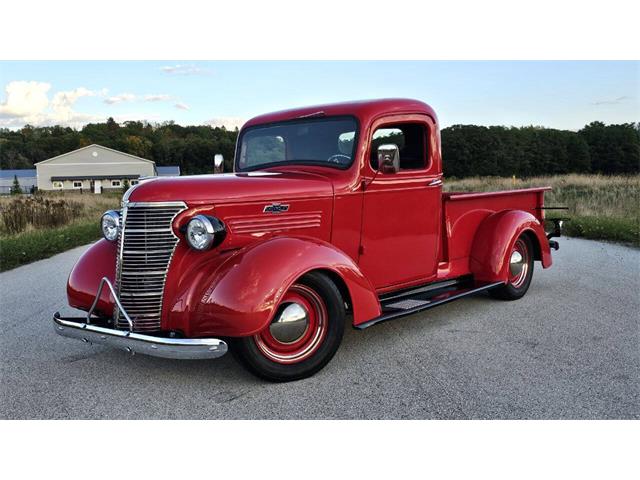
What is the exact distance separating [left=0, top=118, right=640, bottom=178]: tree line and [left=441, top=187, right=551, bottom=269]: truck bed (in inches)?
790

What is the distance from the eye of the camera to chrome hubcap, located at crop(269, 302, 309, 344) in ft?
13.5

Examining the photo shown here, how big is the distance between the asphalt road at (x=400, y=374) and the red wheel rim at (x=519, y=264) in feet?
1.62

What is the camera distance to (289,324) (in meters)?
4.14

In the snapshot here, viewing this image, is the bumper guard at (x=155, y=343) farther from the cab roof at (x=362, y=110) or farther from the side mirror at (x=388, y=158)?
the cab roof at (x=362, y=110)

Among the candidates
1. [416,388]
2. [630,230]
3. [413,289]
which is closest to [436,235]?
[413,289]

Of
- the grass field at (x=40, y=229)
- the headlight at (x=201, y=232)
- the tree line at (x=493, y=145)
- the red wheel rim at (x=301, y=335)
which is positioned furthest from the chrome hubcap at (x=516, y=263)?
the tree line at (x=493, y=145)

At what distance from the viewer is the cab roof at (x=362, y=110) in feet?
17.0

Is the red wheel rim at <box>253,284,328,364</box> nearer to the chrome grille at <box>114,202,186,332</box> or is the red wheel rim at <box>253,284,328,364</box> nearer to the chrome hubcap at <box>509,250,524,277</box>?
the chrome grille at <box>114,202,186,332</box>

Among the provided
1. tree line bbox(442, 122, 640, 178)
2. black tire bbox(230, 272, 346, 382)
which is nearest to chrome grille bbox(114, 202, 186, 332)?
black tire bbox(230, 272, 346, 382)

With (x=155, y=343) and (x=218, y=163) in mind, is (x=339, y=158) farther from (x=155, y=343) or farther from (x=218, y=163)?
(x=155, y=343)

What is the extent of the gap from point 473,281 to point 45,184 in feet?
192

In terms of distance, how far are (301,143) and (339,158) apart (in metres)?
0.51

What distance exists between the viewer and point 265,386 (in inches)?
161

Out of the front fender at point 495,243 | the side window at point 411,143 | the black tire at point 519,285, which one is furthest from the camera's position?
the black tire at point 519,285
